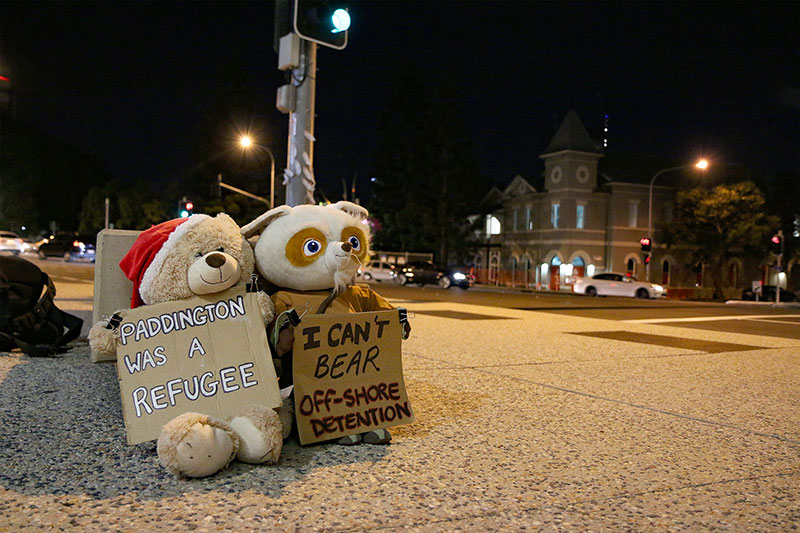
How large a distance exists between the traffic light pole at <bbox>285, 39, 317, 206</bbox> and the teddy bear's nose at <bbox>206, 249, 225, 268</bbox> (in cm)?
162

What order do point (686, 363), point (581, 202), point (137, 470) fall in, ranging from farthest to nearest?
point (581, 202) < point (686, 363) < point (137, 470)

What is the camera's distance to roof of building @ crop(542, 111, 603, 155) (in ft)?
146

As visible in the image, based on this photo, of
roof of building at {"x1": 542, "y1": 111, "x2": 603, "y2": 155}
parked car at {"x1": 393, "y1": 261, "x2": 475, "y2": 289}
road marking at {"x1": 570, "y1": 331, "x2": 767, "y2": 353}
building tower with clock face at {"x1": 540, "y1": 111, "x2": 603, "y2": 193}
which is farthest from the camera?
roof of building at {"x1": 542, "y1": 111, "x2": 603, "y2": 155}

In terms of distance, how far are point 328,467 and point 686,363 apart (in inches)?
241

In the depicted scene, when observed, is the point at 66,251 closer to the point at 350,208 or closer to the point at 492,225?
the point at 492,225

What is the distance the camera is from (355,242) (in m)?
4.67

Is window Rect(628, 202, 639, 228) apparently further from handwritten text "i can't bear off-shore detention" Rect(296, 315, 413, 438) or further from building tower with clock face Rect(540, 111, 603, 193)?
handwritten text "i can't bear off-shore detention" Rect(296, 315, 413, 438)

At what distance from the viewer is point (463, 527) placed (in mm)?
3012

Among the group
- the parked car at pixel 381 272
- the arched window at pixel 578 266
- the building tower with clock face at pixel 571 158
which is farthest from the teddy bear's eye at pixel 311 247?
the arched window at pixel 578 266

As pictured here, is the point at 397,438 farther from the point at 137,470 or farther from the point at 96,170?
the point at 96,170

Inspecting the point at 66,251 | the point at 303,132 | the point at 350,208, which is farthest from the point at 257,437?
the point at 66,251

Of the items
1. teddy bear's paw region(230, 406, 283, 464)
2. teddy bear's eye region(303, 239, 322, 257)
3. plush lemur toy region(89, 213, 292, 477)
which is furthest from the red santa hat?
teddy bear's paw region(230, 406, 283, 464)

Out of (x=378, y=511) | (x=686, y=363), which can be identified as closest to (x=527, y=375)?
(x=686, y=363)

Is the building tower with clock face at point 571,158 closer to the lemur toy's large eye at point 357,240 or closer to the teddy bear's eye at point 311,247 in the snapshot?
the lemur toy's large eye at point 357,240
